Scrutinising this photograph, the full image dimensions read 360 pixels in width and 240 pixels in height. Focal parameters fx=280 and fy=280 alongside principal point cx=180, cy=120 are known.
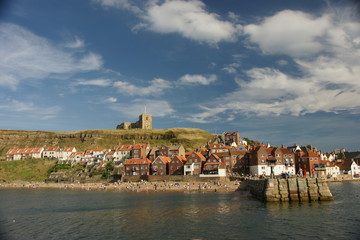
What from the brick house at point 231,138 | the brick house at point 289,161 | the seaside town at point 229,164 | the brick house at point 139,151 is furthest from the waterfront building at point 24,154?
the brick house at point 289,161

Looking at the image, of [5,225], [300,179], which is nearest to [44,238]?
[5,225]

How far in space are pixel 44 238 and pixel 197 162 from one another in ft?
210

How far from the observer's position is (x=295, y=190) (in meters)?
42.3

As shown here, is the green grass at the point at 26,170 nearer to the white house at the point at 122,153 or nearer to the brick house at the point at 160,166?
the white house at the point at 122,153

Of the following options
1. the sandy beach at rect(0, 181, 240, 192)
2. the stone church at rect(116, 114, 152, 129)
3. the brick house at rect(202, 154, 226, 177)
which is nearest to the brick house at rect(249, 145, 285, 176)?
the brick house at rect(202, 154, 226, 177)

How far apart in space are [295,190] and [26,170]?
349 feet

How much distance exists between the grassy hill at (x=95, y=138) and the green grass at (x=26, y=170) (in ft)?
85.0

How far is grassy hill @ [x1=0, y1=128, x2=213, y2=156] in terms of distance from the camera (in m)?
150

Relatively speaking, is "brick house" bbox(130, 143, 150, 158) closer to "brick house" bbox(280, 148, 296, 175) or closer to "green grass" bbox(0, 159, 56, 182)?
"green grass" bbox(0, 159, 56, 182)

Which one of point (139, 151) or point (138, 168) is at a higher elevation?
point (139, 151)

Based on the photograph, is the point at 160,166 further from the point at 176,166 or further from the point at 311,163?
the point at 311,163

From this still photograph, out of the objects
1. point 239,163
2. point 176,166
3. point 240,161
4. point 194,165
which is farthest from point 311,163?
point 176,166

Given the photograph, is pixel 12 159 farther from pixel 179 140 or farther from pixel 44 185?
pixel 179 140

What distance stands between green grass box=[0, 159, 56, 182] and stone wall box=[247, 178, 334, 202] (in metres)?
89.7
